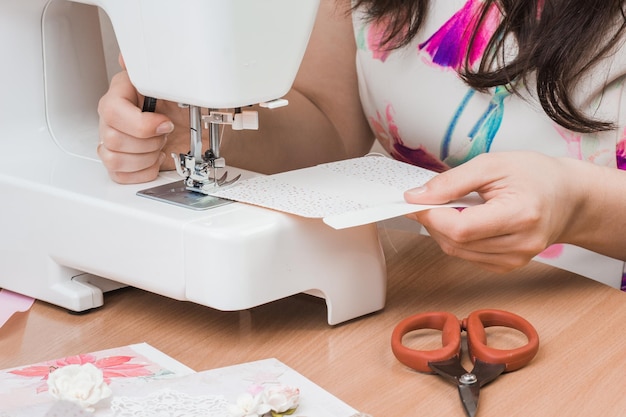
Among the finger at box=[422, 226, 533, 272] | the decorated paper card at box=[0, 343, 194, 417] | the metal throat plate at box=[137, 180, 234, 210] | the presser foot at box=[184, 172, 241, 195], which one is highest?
the presser foot at box=[184, 172, 241, 195]

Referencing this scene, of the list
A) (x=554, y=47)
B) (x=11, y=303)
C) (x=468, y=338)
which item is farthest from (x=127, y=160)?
(x=554, y=47)

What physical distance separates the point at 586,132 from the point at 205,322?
22.5 inches

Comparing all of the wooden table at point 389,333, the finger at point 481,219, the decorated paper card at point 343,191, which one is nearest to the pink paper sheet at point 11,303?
the wooden table at point 389,333

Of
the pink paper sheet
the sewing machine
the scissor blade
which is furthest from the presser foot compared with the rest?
the scissor blade

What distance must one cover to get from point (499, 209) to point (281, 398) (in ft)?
1.03

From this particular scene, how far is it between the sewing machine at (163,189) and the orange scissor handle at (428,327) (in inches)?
3.1

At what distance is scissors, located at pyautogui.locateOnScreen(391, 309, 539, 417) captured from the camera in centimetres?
88

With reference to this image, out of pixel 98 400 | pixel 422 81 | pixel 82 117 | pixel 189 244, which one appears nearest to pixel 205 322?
pixel 189 244

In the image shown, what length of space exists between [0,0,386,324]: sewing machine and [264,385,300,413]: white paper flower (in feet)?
0.52

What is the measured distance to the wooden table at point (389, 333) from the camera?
0.89 metres

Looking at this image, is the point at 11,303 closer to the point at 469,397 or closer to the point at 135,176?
the point at 135,176

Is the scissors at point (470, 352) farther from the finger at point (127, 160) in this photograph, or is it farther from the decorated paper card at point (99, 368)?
the finger at point (127, 160)

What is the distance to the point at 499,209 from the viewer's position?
39.0 inches

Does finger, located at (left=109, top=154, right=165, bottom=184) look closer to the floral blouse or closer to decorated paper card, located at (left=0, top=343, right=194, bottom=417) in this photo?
decorated paper card, located at (left=0, top=343, right=194, bottom=417)
